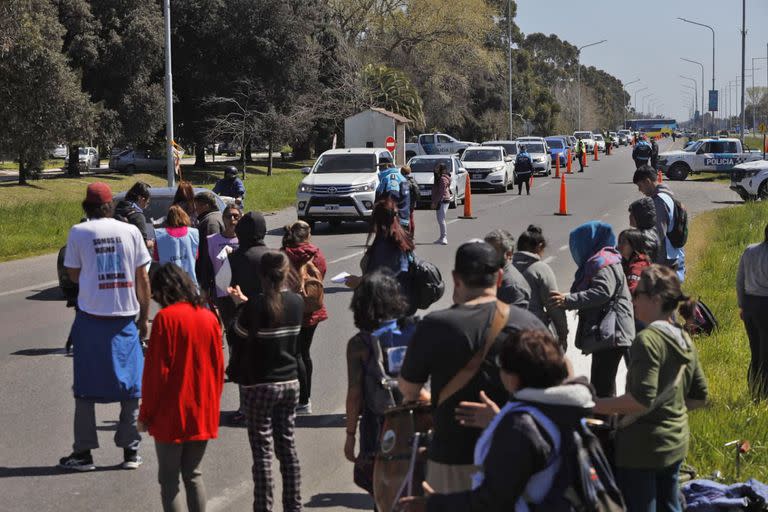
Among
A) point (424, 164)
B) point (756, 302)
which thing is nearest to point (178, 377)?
point (756, 302)

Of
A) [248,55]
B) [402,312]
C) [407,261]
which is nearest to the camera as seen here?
[402,312]

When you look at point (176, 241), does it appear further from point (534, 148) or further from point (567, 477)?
point (534, 148)

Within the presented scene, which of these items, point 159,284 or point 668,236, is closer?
point 159,284

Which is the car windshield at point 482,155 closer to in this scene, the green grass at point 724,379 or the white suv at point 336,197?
the white suv at point 336,197

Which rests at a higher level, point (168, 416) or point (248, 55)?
point (248, 55)

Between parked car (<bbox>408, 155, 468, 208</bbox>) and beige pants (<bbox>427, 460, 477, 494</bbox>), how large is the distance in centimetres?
2676

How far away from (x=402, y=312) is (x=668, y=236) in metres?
5.62

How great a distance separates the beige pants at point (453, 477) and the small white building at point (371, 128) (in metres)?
43.1

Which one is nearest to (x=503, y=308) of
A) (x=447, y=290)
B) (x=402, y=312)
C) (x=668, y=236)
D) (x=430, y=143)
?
(x=402, y=312)

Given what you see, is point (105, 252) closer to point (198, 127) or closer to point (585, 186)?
point (585, 186)

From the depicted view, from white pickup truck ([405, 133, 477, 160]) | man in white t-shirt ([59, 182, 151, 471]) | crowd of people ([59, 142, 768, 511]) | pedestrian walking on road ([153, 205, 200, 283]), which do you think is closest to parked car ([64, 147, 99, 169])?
white pickup truck ([405, 133, 477, 160])

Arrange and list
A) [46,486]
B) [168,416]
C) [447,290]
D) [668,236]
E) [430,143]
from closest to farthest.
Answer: [168,416], [46,486], [668,236], [447,290], [430,143]

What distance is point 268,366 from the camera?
616 cm

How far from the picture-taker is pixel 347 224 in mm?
27719
